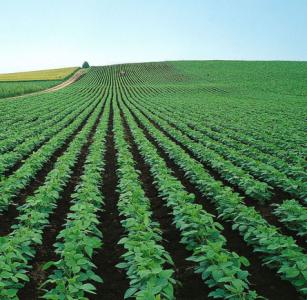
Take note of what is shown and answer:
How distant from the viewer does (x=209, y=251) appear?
4.30 metres

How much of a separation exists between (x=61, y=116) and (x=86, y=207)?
18235 millimetres

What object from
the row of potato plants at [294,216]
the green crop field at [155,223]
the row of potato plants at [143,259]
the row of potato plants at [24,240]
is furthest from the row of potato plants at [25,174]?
the row of potato plants at [294,216]

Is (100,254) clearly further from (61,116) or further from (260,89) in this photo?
(260,89)

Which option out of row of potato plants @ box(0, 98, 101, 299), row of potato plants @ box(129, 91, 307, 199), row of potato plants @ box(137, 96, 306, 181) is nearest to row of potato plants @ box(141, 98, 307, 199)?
row of potato plants @ box(129, 91, 307, 199)

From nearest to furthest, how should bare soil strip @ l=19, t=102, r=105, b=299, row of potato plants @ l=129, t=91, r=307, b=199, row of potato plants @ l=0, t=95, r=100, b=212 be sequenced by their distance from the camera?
bare soil strip @ l=19, t=102, r=105, b=299 → row of potato plants @ l=0, t=95, r=100, b=212 → row of potato plants @ l=129, t=91, r=307, b=199

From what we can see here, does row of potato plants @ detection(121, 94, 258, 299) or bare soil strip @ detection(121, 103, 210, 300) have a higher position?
row of potato plants @ detection(121, 94, 258, 299)

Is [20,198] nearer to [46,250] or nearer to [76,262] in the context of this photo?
[46,250]

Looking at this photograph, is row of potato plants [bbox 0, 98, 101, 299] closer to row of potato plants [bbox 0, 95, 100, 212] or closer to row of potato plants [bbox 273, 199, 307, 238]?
row of potato plants [bbox 0, 95, 100, 212]

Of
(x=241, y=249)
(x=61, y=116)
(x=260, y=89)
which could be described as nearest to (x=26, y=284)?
(x=241, y=249)

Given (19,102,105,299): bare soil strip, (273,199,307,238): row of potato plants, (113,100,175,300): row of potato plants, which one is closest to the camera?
(113,100,175,300): row of potato plants

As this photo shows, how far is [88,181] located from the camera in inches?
306

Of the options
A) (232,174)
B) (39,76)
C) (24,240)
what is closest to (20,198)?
(24,240)

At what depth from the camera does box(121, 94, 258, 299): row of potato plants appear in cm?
382

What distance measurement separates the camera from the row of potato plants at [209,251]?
3.82 m
